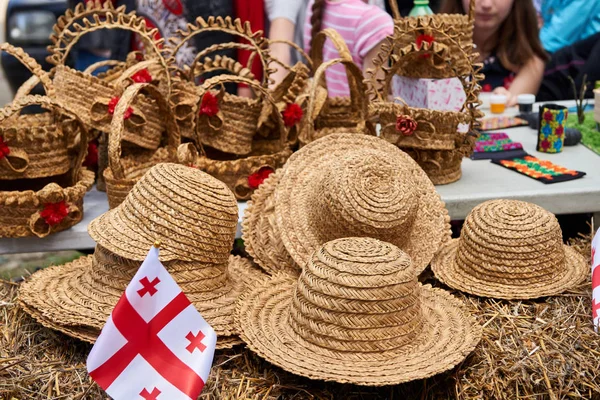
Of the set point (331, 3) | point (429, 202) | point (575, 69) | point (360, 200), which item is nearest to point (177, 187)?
point (360, 200)

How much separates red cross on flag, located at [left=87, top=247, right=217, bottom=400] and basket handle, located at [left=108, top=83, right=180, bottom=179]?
1.00m

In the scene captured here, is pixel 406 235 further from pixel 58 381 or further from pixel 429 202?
pixel 58 381

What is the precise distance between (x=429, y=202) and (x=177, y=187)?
0.95m

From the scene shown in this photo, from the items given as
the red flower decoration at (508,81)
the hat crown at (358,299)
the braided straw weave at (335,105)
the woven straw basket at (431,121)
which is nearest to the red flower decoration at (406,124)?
the woven straw basket at (431,121)

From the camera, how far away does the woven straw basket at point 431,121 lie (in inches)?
117

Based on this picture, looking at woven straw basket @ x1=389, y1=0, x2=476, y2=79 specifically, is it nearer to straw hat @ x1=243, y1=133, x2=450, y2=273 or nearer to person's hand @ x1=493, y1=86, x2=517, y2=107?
straw hat @ x1=243, y1=133, x2=450, y2=273

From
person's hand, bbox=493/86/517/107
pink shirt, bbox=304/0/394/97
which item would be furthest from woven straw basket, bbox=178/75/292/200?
person's hand, bbox=493/86/517/107

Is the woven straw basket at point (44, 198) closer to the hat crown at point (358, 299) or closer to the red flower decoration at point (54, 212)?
the red flower decoration at point (54, 212)

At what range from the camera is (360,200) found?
2.17m

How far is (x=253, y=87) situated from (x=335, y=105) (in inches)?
22.5

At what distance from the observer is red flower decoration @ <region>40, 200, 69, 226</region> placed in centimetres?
258

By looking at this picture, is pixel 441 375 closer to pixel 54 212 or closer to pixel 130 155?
pixel 54 212

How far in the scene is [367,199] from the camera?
2.17m

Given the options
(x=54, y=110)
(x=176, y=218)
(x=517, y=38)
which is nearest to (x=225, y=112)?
(x=54, y=110)
